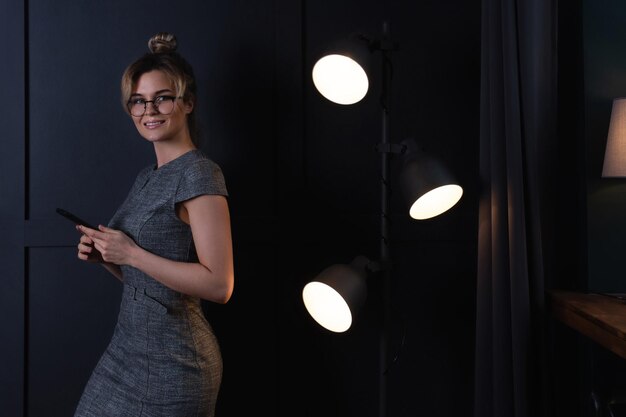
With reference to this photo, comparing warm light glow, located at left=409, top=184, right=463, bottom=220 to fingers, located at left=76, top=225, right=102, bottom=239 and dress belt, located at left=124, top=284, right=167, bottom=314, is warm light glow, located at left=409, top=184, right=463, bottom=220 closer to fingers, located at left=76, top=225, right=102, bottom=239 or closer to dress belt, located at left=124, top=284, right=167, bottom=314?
dress belt, located at left=124, top=284, right=167, bottom=314

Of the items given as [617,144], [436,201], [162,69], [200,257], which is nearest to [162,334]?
[200,257]

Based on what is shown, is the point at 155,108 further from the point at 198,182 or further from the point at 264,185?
the point at 264,185

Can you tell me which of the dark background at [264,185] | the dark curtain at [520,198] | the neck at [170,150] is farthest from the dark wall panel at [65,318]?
the dark curtain at [520,198]

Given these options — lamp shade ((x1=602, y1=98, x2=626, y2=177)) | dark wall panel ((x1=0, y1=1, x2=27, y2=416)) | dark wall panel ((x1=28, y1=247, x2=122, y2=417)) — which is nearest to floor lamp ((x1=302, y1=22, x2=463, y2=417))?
lamp shade ((x1=602, y1=98, x2=626, y2=177))

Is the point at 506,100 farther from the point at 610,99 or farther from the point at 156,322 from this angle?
the point at 156,322

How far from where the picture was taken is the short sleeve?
3.60 ft

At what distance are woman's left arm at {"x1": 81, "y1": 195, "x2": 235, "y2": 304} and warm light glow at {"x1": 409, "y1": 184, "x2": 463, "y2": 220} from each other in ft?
1.66

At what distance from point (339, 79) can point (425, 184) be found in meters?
0.39

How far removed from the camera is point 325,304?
51.4 inches

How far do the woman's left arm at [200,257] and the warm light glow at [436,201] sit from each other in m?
0.51

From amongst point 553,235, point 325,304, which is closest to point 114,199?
point 325,304

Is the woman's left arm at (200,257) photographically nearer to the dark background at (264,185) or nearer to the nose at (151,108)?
the nose at (151,108)

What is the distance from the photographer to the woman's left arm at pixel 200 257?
1.09 meters

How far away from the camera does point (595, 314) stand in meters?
1.17
